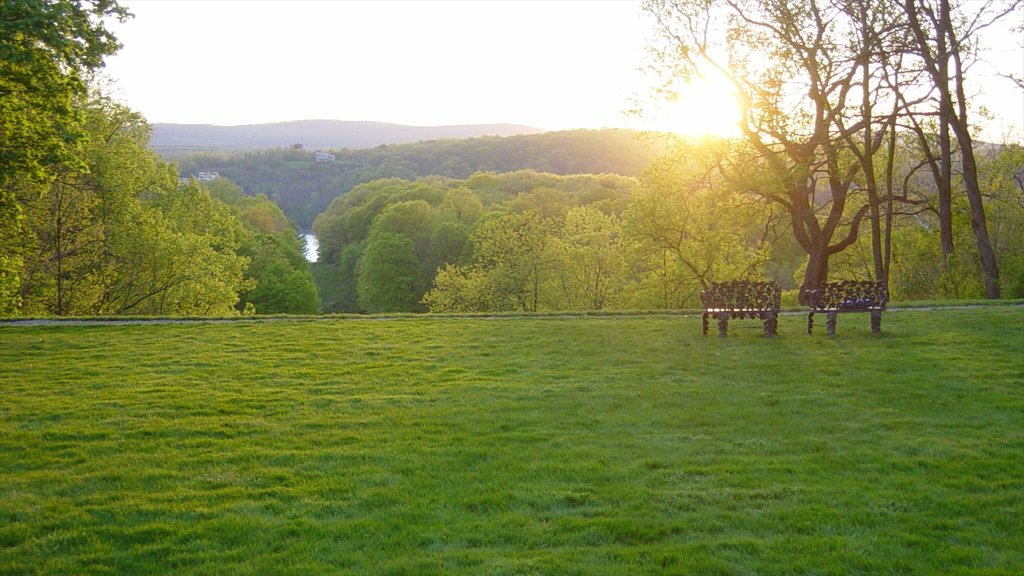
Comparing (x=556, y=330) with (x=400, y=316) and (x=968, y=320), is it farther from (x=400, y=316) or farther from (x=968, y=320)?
(x=968, y=320)

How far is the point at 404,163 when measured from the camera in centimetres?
14062

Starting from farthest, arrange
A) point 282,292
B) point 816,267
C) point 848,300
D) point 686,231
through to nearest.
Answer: point 282,292 → point 686,231 → point 816,267 → point 848,300

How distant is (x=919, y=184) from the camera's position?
33.3m

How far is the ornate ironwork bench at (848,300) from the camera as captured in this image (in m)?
15.6

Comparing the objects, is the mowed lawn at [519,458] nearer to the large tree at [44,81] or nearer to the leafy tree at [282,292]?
the large tree at [44,81]

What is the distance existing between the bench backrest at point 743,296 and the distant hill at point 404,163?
105762 millimetres

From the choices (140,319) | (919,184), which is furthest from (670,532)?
(919,184)

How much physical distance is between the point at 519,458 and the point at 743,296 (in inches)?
358

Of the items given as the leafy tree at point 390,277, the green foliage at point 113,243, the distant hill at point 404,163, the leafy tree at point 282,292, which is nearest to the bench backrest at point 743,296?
the green foliage at point 113,243

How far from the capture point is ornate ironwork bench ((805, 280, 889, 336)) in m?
15.6

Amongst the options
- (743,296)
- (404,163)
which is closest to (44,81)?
(743,296)

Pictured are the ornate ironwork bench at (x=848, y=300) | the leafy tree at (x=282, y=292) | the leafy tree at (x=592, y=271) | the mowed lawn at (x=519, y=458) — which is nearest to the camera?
the mowed lawn at (x=519, y=458)

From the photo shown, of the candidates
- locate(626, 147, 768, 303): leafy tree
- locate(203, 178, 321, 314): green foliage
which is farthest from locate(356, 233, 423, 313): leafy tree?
locate(626, 147, 768, 303): leafy tree

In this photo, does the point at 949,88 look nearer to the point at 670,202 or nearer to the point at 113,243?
the point at 670,202
